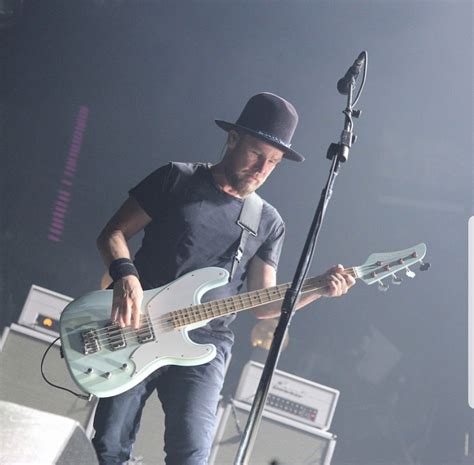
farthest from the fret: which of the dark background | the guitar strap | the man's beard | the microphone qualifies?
the dark background

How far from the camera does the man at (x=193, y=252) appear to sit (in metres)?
2.14

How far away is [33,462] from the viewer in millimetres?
1401

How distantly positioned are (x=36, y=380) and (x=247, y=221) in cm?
149

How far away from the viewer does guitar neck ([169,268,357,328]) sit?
2.29 metres

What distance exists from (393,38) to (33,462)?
3.51 m

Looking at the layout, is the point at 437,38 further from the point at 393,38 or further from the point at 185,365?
the point at 185,365

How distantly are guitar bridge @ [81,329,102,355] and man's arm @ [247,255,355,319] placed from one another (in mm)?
657

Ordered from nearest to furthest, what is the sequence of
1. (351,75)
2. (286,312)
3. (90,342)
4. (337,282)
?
1. (286,312)
2. (351,75)
3. (90,342)
4. (337,282)

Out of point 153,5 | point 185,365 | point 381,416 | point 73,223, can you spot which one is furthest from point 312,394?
point 153,5

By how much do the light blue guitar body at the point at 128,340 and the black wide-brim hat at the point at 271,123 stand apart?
0.59m

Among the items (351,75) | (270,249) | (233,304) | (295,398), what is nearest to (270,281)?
(270,249)

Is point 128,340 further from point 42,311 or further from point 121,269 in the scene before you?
point 42,311

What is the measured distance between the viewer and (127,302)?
219cm

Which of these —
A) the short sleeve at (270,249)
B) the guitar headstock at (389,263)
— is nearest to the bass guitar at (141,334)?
the short sleeve at (270,249)
